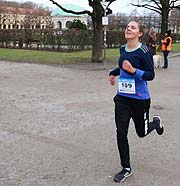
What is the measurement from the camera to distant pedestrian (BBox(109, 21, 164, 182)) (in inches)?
163

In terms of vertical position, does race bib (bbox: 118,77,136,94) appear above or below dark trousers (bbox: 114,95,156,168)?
above

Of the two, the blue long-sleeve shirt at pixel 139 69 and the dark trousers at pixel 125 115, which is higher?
the blue long-sleeve shirt at pixel 139 69

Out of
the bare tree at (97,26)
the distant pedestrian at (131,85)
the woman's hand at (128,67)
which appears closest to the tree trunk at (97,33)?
the bare tree at (97,26)

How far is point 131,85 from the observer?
13.8 feet

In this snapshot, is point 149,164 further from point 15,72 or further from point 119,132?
point 15,72

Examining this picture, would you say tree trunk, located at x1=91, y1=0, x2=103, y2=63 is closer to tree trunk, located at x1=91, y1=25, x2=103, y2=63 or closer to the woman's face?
tree trunk, located at x1=91, y1=25, x2=103, y2=63

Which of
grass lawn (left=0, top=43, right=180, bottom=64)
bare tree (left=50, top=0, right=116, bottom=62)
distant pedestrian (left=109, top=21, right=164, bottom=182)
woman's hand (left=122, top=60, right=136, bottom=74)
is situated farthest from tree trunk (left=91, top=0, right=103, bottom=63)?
woman's hand (left=122, top=60, right=136, bottom=74)

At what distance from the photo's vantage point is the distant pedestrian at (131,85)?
413cm

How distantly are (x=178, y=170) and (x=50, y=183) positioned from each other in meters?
1.61

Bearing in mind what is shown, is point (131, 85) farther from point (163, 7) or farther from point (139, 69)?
point (163, 7)

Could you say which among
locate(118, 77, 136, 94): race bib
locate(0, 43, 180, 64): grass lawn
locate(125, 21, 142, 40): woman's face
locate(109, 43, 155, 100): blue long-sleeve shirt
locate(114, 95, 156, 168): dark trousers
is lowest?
locate(0, 43, 180, 64): grass lawn

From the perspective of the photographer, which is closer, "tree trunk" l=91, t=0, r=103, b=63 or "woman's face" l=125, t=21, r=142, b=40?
"woman's face" l=125, t=21, r=142, b=40

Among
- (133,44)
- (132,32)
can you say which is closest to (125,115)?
(133,44)

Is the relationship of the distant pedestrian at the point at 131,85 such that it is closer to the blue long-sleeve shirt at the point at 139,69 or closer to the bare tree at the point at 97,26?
the blue long-sleeve shirt at the point at 139,69
